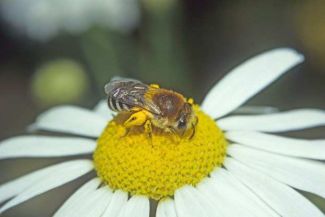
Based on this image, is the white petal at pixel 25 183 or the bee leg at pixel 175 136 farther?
the white petal at pixel 25 183

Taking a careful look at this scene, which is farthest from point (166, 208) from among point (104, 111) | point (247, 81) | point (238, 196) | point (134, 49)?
point (134, 49)

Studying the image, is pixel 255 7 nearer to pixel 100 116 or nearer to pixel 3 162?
pixel 3 162

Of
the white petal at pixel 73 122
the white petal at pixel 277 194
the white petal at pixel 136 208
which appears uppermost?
the white petal at pixel 73 122

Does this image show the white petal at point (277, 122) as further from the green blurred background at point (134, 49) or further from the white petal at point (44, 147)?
the green blurred background at point (134, 49)

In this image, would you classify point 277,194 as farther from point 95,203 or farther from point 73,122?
point 73,122

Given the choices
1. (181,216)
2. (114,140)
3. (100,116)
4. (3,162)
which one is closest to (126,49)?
(3,162)

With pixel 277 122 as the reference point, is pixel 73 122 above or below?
above

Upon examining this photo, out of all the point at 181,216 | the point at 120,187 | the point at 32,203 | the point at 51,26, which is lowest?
the point at 181,216

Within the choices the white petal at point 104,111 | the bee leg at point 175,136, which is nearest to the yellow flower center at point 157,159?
the bee leg at point 175,136
